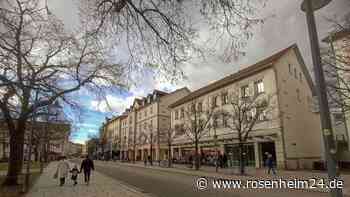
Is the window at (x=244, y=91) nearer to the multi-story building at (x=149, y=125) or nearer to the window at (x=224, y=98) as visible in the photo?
the window at (x=224, y=98)

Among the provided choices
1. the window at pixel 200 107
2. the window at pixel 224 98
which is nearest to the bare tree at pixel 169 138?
the window at pixel 200 107

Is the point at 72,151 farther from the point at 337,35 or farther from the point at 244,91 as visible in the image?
the point at 337,35

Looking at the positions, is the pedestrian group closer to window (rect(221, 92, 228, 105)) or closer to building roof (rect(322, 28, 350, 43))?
building roof (rect(322, 28, 350, 43))

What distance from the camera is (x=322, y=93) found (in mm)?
4621

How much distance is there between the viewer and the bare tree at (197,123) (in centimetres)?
3391

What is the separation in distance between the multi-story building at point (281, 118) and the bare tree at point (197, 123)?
2.01 m

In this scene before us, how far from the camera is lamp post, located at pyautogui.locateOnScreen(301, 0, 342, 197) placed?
4.25 m

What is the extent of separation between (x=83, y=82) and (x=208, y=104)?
1057 inches

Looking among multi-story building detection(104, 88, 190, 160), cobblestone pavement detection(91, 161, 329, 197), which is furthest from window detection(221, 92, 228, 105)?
multi-story building detection(104, 88, 190, 160)

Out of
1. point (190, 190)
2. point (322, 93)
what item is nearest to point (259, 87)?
point (190, 190)

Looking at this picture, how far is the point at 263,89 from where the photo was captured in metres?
31.7

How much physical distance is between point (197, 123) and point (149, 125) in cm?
2510

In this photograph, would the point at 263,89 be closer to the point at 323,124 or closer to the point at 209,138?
the point at 209,138

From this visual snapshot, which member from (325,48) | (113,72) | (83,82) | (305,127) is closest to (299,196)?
(325,48)
